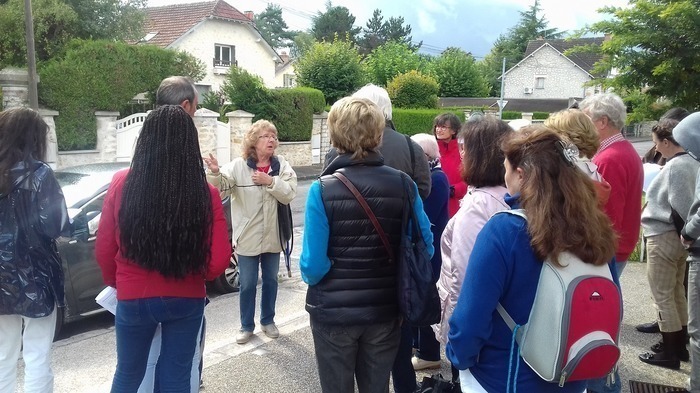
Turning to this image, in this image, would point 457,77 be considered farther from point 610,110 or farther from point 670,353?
point 610,110

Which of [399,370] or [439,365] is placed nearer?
[399,370]

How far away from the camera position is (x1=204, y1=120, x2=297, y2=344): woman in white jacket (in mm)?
4688

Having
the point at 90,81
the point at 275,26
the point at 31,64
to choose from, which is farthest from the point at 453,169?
the point at 275,26

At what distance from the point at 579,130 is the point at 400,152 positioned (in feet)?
3.63

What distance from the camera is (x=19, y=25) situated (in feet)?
54.1

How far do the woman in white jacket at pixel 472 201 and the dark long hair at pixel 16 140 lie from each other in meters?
2.28

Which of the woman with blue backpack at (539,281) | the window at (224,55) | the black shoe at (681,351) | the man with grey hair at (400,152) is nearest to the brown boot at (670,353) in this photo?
the black shoe at (681,351)

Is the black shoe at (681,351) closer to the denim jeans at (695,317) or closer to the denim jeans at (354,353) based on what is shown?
the denim jeans at (695,317)

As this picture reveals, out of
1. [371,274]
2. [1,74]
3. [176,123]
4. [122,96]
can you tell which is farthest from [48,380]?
[122,96]

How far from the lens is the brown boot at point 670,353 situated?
4.45 metres

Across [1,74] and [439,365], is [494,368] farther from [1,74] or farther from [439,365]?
[1,74]

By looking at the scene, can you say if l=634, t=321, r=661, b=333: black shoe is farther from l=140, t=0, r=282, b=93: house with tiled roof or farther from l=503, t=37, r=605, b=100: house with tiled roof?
l=503, t=37, r=605, b=100: house with tiled roof

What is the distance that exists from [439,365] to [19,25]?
16968mm

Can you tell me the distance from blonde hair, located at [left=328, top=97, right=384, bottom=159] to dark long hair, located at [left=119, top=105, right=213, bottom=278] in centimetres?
71
